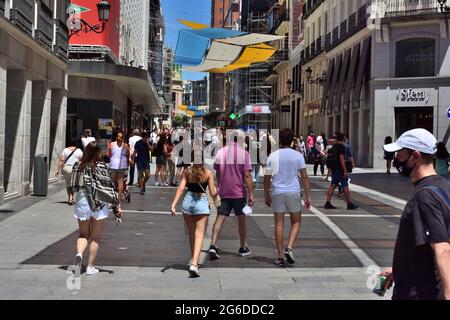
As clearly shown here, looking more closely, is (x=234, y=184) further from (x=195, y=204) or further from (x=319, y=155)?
(x=319, y=155)

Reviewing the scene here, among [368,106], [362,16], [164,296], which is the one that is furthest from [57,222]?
[362,16]

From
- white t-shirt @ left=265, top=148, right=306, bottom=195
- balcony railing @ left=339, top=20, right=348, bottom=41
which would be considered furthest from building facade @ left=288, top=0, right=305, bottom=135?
white t-shirt @ left=265, top=148, right=306, bottom=195

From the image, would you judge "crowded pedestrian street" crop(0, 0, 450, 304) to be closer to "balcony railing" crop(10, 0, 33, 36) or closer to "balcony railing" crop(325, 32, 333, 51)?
"balcony railing" crop(10, 0, 33, 36)

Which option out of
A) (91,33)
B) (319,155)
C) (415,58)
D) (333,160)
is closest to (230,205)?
(333,160)

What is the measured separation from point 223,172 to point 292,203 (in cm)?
118

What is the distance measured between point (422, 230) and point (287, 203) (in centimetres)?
482

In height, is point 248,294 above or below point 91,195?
below

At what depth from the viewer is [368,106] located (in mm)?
32656

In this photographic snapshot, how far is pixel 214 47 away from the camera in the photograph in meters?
21.2

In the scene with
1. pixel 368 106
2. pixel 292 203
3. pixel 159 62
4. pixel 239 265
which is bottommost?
pixel 239 265

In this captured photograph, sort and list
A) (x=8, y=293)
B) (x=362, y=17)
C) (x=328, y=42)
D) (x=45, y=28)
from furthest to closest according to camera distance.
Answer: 1. (x=328, y=42)
2. (x=362, y=17)
3. (x=45, y=28)
4. (x=8, y=293)

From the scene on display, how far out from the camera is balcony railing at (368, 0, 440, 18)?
98.5 feet

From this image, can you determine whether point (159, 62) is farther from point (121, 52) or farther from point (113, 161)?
point (113, 161)

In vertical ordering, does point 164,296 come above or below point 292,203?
below
